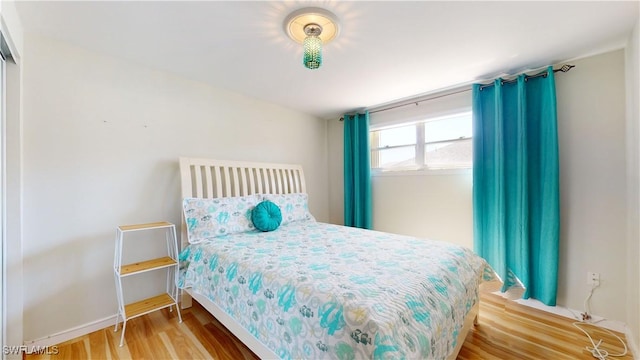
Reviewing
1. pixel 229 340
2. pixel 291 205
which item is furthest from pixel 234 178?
pixel 229 340

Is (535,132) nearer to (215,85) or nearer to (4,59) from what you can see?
(215,85)

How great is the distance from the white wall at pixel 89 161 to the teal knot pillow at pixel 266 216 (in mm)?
765

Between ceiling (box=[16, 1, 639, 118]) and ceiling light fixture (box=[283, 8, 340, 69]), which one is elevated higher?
ceiling (box=[16, 1, 639, 118])

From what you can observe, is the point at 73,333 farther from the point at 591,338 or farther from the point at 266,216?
the point at 591,338

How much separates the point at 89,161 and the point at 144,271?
973mm

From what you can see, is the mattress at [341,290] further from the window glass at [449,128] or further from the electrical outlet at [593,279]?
the window glass at [449,128]

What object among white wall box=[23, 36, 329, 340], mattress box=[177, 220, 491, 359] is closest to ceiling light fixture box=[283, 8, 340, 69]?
Result: mattress box=[177, 220, 491, 359]

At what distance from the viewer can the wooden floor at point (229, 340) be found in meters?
1.63

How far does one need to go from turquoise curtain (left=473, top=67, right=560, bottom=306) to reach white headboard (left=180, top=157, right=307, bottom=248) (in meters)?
2.16

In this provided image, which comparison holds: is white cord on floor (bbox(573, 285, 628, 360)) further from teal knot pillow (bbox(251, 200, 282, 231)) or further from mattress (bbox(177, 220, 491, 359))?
teal knot pillow (bbox(251, 200, 282, 231))

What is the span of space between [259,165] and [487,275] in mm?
2506

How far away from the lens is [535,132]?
87.4 inches

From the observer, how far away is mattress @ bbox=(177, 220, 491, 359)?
100 cm

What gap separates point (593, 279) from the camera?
202cm
